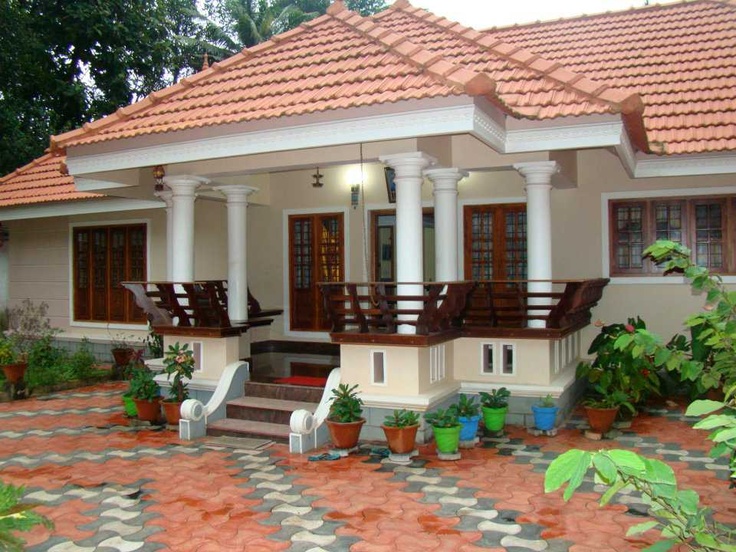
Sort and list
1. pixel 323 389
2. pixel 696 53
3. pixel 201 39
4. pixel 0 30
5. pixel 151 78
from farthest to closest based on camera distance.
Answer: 1. pixel 201 39
2. pixel 151 78
3. pixel 0 30
4. pixel 696 53
5. pixel 323 389

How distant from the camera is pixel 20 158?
16922 millimetres

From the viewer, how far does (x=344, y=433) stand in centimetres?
639

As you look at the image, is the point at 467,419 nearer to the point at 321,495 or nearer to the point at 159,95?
the point at 321,495

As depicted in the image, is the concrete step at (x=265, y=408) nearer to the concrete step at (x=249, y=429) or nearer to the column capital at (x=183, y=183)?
the concrete step at (x=249, y=429)

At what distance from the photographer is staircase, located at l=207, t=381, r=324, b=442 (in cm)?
716

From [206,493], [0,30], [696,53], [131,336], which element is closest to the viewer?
[206,493]

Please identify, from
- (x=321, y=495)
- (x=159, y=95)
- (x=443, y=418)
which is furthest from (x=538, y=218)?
(x=159, y=95)

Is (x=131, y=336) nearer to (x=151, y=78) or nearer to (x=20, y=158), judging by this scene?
(x=20, y=158)

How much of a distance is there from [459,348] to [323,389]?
163 cm

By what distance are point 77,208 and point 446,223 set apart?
24.1 ft

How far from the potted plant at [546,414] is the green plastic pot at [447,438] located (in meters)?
1.14

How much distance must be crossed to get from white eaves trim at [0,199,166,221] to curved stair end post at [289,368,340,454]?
5538 mm

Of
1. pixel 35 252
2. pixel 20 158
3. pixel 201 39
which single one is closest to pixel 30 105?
pixel 20 158

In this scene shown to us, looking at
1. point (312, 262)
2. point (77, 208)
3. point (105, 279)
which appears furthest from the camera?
point (105, 279)
